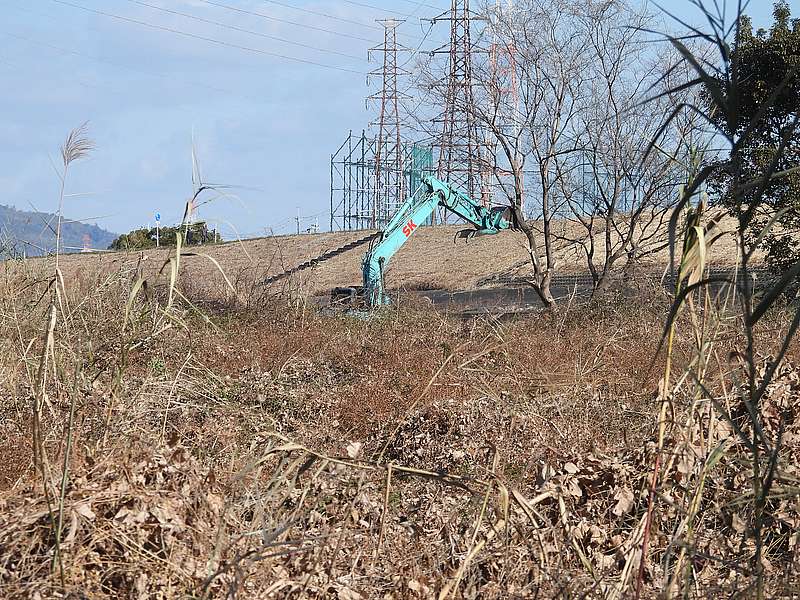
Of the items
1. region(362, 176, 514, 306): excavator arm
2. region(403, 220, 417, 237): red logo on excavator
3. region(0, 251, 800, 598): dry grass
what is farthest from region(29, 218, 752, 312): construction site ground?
region(0, 251, 800, 598): dry grass

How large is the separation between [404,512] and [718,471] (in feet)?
5.40

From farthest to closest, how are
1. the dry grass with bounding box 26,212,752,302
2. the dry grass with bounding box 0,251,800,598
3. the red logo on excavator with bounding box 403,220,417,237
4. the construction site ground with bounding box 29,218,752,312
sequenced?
the dry grass with bounding box 26,212,752,302, the construction site ground with bounding box 29,218,752,312, the red logo on excavator with bounding box 403,220,417,237, the dry grass with bounding box 0,251,800,598

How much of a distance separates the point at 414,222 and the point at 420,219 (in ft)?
0.58

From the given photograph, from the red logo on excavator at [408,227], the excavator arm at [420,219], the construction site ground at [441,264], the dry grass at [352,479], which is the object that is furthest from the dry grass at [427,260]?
the dry grass at [352,479]

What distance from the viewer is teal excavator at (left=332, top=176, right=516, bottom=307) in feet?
56.7

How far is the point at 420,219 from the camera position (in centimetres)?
1841

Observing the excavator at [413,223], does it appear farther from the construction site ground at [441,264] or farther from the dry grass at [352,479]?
the dry grass at [352,479]

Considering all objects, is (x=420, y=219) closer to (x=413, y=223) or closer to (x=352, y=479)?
(x=413, y=223)

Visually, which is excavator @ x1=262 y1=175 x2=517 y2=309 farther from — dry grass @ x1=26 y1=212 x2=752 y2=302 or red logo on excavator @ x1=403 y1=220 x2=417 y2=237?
dry grass @ x1=26 y1=212 x2=752 y2=302

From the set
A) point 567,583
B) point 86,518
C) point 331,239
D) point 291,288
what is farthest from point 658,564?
point 331,239

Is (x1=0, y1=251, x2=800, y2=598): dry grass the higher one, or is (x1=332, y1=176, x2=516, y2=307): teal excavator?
(x1=332, y1=176, x2=516, y2=307): teal excavator

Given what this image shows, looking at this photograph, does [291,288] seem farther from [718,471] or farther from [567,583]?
[567,583]

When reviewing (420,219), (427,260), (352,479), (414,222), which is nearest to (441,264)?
(427,260)

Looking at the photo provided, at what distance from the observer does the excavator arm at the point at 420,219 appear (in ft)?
57.5
